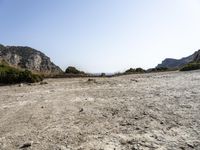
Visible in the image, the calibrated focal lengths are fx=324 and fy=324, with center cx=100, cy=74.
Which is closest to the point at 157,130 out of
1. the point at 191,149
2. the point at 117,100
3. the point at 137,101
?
the point at 191,149

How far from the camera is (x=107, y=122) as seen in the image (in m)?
10.2

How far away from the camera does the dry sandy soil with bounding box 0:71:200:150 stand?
8094 mm

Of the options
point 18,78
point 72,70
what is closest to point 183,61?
point 72,70

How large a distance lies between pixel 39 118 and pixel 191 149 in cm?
632

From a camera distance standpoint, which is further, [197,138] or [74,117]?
[74,117]

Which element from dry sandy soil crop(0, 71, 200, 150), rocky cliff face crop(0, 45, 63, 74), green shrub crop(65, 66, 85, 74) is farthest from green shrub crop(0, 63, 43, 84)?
rocky cliff face crop(0, 45, 63, 74)

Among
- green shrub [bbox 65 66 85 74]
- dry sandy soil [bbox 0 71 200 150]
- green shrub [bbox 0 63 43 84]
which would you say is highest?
green shrub [bbox 65 66 85 74]

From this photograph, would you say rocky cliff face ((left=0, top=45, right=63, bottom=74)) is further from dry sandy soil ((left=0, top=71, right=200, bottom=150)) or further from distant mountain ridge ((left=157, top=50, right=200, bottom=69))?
dry sandy soil ((left=0, top=71, right=200, bottom=150))

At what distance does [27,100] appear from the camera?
16.5m

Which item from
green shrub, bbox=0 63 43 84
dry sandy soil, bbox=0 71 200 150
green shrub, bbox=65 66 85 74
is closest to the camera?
dry sandy soil, bbox=0 71 200 150

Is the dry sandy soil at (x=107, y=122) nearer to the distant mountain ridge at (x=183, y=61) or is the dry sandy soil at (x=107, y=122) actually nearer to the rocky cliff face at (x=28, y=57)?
the distant mountain ridge at (x=183, y=61)

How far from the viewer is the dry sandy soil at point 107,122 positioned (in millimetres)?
8094

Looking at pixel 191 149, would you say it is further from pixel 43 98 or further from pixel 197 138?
pixel 43 98

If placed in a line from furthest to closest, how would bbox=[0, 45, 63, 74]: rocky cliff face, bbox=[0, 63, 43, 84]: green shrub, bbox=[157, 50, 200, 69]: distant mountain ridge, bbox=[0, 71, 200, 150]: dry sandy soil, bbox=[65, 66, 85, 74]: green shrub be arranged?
bbox=[0, 45, 63, 74]: rocky cliff face
bbox=[157, 50, 200, 69]: distant mountain ridge
bbox=[65, 66, 85, 74]: green shrub
bbox=[0, 63, 43, 84]: green shrub
bbox=[0, 71, 200, 150]: dry sandy soil
